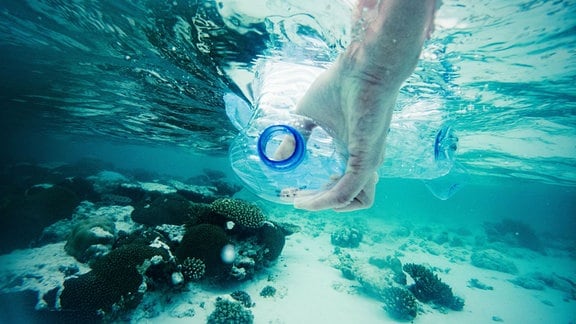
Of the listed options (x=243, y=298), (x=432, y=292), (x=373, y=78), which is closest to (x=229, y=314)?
(x=243, y=298)

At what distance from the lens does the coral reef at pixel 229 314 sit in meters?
7.75

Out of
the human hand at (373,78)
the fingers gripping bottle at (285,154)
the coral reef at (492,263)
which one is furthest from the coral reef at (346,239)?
the human hand at (373,78)

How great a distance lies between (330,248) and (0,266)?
16450 mm

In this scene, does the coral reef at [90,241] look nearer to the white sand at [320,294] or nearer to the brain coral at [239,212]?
the white sand at [320,294]

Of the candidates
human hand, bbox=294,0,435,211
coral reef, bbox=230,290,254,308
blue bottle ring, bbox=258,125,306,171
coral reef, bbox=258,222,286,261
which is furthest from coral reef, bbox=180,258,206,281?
human hand, bbox=294,0,435,211

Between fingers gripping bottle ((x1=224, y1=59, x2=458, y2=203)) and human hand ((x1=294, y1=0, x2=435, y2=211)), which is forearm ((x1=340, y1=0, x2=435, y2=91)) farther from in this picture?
fingers gripping bottle ((x1=224, y1=59, x2=458, y2=203))

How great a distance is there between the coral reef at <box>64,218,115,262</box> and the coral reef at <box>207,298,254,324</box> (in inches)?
161

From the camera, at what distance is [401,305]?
10.7 meters

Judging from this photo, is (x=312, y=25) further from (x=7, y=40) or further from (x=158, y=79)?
(x=7, y=40)

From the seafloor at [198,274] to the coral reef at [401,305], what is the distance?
41mm

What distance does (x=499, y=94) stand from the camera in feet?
33.5

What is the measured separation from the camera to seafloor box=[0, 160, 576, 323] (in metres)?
6.77

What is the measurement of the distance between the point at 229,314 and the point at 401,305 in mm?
7163

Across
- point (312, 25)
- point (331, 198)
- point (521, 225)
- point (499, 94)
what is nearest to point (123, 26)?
point (312, 25)
